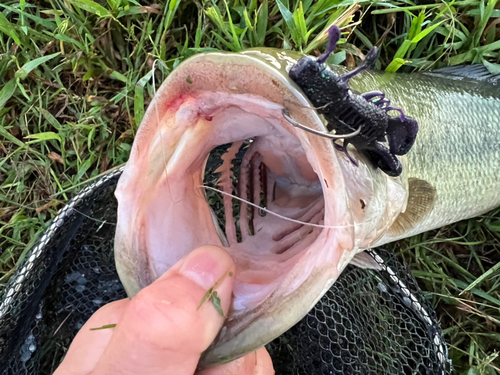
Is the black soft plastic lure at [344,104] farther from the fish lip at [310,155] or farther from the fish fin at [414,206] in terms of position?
the fish fin at [414,206]

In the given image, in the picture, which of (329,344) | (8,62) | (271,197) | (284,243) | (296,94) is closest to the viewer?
(296,94)

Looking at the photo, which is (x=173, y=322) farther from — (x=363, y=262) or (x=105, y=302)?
(x=105, y=302)

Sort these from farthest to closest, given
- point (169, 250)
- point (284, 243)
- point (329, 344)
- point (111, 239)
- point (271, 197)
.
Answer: point (111, 239)
point (329, 344)
point (271, 197)
point (284, 243)
point (169, 250)

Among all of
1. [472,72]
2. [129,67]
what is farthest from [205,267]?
[472,72]

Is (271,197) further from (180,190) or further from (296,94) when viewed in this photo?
(296,94)

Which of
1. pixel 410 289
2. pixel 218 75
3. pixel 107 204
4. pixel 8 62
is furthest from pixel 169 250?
pixel 8 62

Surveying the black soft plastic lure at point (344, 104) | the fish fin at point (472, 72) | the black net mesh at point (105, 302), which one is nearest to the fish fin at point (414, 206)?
the black net mesh at point (105, 302)
